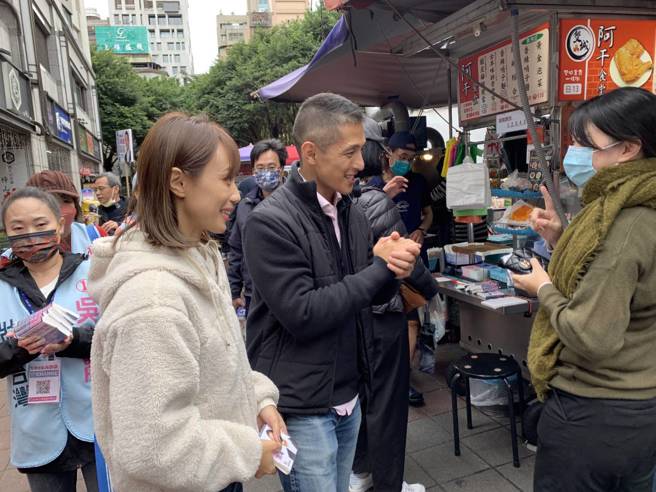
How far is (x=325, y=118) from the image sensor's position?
165 cm

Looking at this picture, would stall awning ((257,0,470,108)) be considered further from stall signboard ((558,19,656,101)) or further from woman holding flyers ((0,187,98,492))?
woman holding flyers ((0,187,98,492))

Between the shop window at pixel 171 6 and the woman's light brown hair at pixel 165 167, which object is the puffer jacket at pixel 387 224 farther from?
the shop window at pixel 171 6

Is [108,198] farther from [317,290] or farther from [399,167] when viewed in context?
[317,290]

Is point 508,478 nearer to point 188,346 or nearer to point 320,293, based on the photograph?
point 320,293

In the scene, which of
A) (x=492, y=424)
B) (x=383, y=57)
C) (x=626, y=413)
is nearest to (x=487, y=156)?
(x=383, y=57)

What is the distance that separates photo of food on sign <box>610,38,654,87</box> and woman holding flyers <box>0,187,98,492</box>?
3013 millimetres

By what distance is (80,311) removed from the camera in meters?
1.91

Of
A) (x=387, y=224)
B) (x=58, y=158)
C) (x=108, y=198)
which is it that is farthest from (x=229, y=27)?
(x=387, y=224)

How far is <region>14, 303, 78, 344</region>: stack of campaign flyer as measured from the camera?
163 cm

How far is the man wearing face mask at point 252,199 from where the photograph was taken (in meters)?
3.84

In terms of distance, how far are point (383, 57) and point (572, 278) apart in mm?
3397

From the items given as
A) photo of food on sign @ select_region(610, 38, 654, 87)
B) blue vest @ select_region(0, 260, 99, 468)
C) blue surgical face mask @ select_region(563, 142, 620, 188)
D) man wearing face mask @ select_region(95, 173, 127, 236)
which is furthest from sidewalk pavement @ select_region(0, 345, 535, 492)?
man wearing face mask @ select_region(95, 173, 127, 236)

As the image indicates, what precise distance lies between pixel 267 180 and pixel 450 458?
2583 mm

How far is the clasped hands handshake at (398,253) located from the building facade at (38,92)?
612cm
